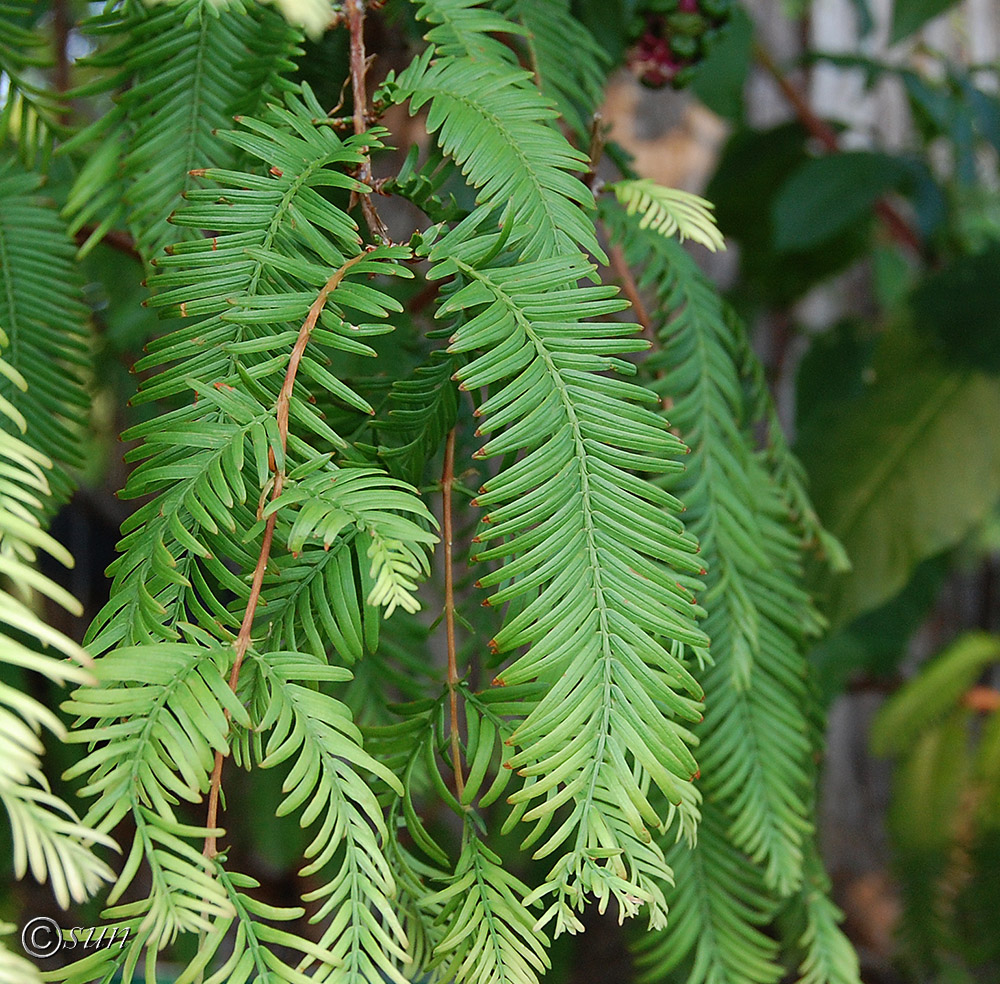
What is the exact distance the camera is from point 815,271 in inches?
46.6

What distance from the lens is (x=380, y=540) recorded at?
10.1 inches

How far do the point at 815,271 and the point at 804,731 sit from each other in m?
0.87

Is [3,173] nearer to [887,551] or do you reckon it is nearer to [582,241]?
[582,241]

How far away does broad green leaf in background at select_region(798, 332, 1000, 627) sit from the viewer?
0.82 metres

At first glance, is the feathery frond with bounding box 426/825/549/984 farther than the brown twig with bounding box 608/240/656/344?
No

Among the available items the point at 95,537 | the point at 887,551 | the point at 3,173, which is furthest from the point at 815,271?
the point at 95,537

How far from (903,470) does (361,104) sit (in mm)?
693

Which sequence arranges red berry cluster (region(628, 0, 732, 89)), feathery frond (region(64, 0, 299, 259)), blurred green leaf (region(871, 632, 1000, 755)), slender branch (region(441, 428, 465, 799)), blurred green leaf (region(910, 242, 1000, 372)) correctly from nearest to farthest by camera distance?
slender branch (region(441, 428, 465, 799)) < feathery frond (region(64, 0, 299, 259)) < red berry cluster (region(628, 0, 732, 89)) < blurred green leaf (region(910, 242, 1000, 372)) < blurred green leaf (region(871, 632, 1000, 755))

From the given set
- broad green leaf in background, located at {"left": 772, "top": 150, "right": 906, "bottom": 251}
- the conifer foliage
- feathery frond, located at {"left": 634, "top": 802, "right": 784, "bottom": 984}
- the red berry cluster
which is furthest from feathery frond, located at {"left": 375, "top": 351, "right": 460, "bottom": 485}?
broad green leaf in background, located at {"left": 772, "top": 150, "right": 906, "bottom": 251}

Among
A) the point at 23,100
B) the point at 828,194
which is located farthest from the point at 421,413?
the point at 828,194

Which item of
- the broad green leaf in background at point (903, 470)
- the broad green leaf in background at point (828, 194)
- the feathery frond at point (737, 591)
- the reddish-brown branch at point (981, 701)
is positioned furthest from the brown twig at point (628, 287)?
the reddish-brown branch at point (981, 701)

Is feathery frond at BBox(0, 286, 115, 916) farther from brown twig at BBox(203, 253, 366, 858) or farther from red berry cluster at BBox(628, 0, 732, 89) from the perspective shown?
red berry cluster at BBox(628, 0, 732, 89)

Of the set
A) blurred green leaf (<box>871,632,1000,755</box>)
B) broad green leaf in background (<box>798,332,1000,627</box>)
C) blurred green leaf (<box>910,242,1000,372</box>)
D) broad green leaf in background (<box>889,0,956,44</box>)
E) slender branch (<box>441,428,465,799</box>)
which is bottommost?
blurred green leaf (<box>871,632,1000,755</box>)

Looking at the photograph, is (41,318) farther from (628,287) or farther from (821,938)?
(821,938)
